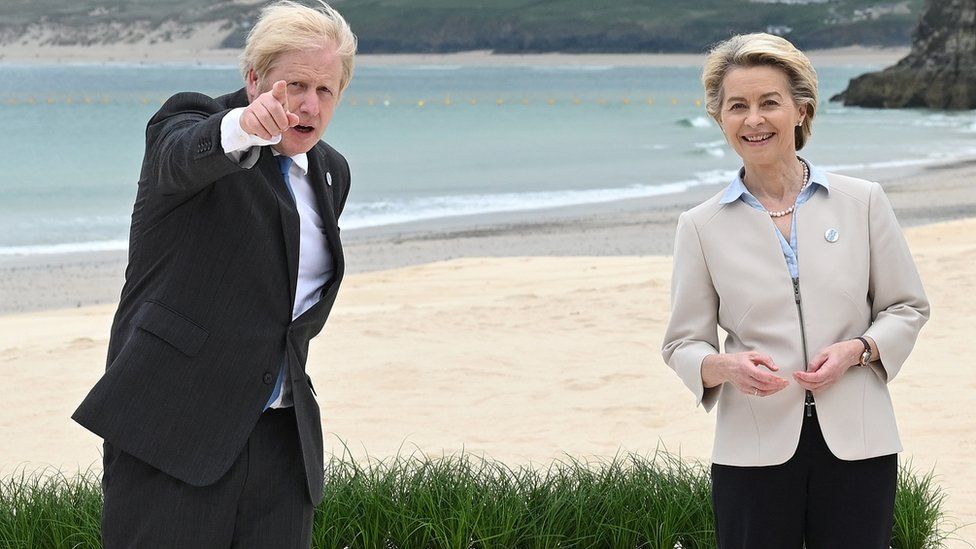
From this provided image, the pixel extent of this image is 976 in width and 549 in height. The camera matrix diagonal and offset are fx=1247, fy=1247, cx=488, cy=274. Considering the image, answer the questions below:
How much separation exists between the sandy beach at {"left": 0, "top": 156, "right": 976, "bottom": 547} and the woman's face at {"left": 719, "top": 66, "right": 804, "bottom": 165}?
7.86ft

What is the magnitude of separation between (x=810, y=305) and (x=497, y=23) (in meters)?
176

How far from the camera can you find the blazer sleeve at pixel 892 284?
2.61 m

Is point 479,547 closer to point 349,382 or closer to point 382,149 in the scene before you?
point 349,382

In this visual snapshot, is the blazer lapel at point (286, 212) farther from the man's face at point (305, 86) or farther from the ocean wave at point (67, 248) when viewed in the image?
the ocean wave at point (67, 248)

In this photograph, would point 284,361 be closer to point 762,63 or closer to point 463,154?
Result: point 762,63

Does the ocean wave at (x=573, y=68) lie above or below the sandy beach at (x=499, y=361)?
above

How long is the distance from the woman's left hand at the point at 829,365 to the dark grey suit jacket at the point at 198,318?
3.43 feet

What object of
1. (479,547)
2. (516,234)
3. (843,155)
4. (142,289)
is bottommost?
(479,547)

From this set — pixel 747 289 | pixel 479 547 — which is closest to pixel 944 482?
pixel 479 547

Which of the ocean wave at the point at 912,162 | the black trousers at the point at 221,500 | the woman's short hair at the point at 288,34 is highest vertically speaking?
the ocean wave at the point at 912,162

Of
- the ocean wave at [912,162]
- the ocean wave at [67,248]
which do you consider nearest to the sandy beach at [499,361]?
the ocean wave at [67,248]

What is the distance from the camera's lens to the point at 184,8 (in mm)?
182250

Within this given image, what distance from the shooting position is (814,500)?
264cm

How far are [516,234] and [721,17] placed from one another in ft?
521
